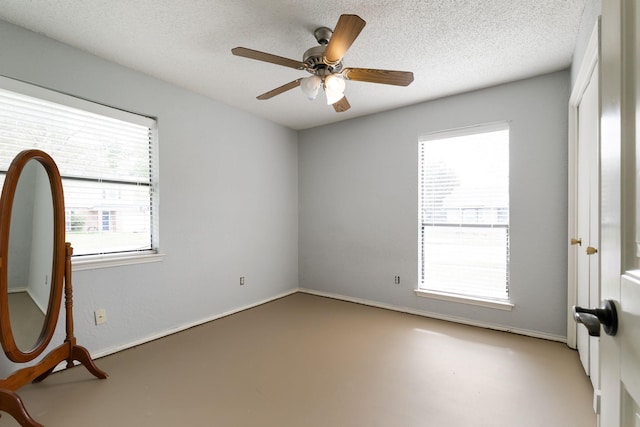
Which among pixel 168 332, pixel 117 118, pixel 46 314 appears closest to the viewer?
pixel 46 314

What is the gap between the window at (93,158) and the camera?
6.85ft

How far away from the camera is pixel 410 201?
3.48 m

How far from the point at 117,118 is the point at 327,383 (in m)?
2.75

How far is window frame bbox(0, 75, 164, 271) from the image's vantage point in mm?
2096

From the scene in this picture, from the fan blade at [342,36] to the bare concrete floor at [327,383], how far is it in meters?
2.13

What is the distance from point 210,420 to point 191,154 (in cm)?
239

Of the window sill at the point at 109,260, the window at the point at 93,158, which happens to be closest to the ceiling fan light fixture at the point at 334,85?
the window at the point at 93,158

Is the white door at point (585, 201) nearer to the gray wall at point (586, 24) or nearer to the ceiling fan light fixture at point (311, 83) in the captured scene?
the gray wall at point (586, 24)

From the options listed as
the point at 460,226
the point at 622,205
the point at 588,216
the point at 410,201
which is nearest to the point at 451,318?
the point at 460,226

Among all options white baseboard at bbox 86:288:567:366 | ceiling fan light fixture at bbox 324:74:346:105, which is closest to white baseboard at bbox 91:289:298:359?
white baseboard at bbox 86:288:567:366

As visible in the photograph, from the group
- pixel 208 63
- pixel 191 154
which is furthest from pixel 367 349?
pixel 208 63

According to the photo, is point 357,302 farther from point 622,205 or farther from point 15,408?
A: point 622,205

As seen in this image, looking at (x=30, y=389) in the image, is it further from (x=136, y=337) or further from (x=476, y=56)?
(x=476, y=56)

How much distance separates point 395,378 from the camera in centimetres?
209
